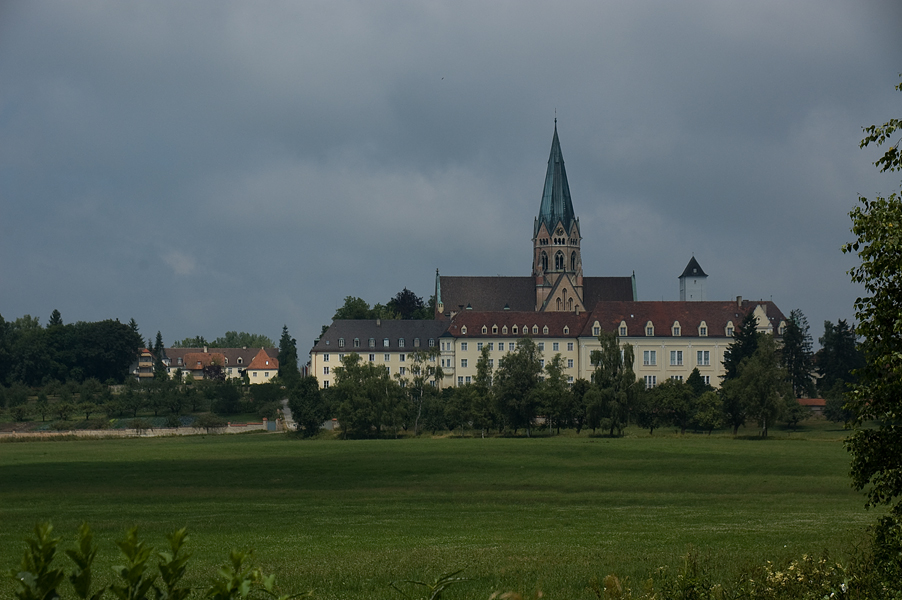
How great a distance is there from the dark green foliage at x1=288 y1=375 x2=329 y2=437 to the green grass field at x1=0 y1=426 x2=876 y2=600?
760 inches

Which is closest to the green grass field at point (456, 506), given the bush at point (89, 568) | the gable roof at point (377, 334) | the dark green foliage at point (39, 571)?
the bush at point (89, 568)

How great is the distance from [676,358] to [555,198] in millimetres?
46838

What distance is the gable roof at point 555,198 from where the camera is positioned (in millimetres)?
164625

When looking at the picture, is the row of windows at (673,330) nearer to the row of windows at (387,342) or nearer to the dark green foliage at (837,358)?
the dark green foliage at (837,358)

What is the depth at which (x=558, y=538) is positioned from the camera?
24125 mm

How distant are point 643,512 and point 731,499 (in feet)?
23.0

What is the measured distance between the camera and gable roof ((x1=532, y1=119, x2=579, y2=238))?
165 m

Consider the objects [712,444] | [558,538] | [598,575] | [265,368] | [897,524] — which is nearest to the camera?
[897,524]

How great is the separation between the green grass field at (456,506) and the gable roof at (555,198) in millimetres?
97611

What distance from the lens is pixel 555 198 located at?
166 m

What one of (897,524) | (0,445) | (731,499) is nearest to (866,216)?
(897,524)

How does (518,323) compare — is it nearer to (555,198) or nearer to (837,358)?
(555,198)

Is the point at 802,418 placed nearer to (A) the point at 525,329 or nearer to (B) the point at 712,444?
(B) the point at 712,444

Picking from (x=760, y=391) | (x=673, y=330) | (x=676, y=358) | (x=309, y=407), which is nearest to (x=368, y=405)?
(x=309, y=407)
